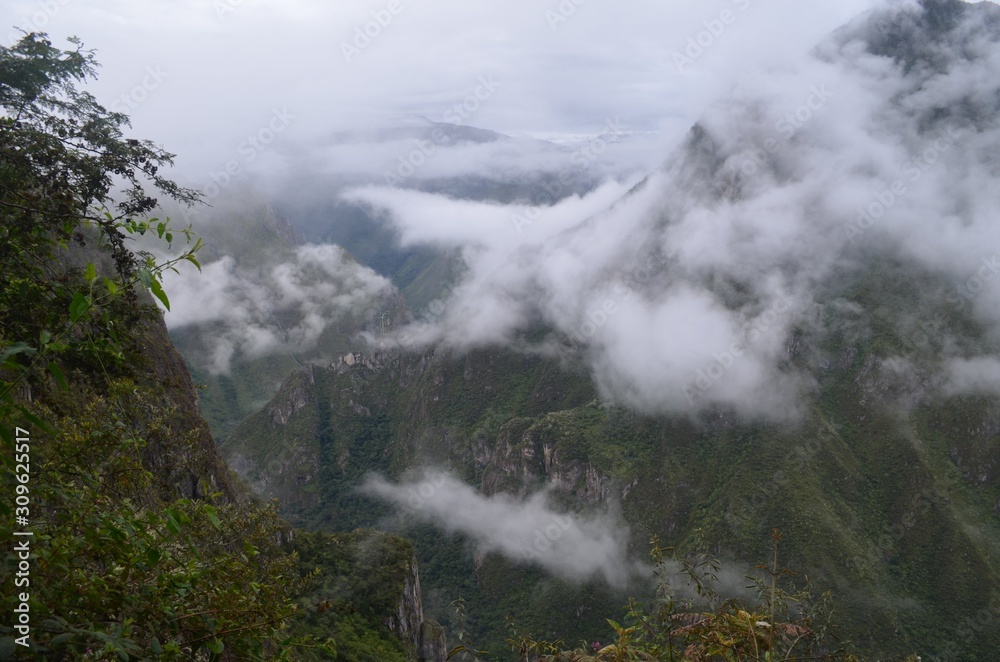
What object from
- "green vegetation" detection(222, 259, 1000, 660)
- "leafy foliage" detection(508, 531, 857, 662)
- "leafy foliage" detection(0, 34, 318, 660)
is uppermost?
"green vegetation" detection(222, 259, 1000, 660)

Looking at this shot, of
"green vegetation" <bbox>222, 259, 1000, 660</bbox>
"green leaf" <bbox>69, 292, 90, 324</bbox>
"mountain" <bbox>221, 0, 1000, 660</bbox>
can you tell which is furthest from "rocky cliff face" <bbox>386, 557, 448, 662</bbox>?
"green leaf" <bbox>69, 292, 90, 324</bbox>

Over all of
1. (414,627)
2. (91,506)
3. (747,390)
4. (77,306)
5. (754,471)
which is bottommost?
(414,627)

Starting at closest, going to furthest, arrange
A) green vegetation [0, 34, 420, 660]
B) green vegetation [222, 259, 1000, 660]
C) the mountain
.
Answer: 1. green vegetation [0, 34, 420, 660]
2. green vegetation [222, 259, 1000, 660]
3. the mountain

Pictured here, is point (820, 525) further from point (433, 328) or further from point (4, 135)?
point (433, 328)

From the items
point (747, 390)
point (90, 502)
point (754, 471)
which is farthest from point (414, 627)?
point (747, 390)

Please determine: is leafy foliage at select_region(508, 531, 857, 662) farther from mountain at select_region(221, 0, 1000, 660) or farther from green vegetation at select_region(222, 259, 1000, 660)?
mountain at select_region(221, 0, 1000, 660)

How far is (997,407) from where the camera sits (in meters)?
101

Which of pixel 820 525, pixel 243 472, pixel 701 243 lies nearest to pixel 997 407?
pixel 820 525

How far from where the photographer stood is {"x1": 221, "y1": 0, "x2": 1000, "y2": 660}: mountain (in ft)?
299

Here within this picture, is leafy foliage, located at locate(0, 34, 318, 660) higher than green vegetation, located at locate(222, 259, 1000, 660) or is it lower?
lower

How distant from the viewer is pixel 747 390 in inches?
4665

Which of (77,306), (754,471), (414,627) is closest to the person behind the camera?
(77,306)

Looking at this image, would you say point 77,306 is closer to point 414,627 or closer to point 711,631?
point 711,631

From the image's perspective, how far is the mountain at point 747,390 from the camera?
9100 centimetres
